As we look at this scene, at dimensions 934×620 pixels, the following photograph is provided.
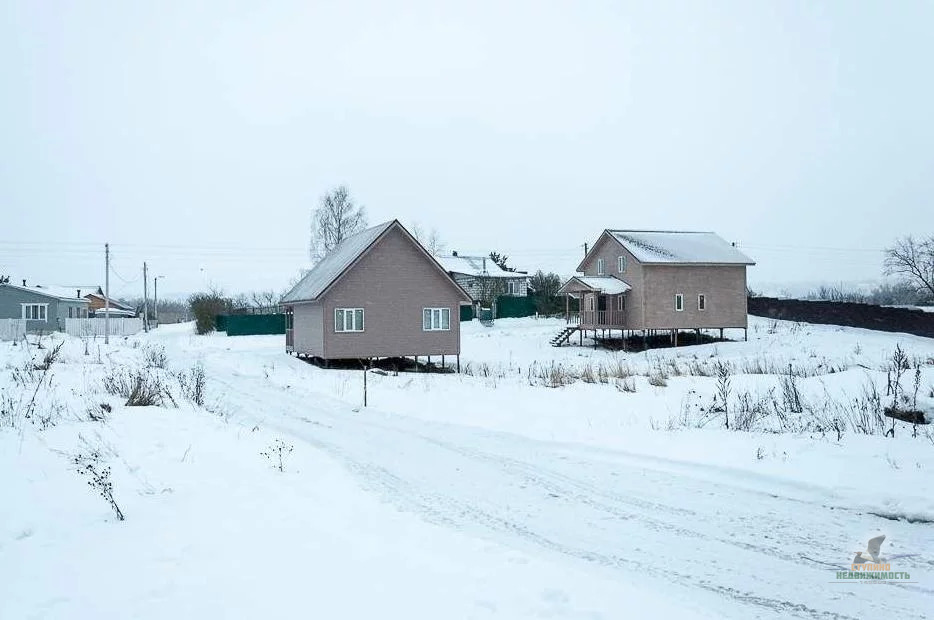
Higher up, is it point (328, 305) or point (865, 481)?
point (328, 305)

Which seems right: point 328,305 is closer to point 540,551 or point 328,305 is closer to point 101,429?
point 101,429

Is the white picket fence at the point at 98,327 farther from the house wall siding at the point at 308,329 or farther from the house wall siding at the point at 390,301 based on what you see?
the house wall siding at the point at 390,301

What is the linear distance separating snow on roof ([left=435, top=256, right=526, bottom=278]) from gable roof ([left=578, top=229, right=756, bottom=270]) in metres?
22.2

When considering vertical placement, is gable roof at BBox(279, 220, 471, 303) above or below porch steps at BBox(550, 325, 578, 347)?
above

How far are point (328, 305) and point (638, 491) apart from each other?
23.0 metres

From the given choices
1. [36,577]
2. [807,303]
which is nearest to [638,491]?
[36,577]

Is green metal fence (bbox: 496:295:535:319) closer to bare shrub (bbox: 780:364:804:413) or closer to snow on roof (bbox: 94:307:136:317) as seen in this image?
snow on roof (bbox: 94:307:136:317)

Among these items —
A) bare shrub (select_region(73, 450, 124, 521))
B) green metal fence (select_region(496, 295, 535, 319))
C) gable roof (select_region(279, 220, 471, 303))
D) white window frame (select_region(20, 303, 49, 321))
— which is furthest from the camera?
green metal fence (select_region(496, 295, 535, 319))

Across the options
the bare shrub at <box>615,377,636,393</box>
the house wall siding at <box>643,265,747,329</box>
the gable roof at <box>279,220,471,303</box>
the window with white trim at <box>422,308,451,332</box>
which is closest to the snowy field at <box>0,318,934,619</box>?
the bare shrub at <box>615,377,636,393</box>

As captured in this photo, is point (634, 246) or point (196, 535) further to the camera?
point (634, 246)

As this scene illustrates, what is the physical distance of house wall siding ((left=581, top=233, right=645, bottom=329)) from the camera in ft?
143

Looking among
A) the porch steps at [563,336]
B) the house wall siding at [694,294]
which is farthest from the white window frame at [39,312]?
the house wall siding at [694,294]

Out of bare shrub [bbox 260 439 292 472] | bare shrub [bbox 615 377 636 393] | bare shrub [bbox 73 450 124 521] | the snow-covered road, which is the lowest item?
the snow-covered road

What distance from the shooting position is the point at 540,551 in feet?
22.4
